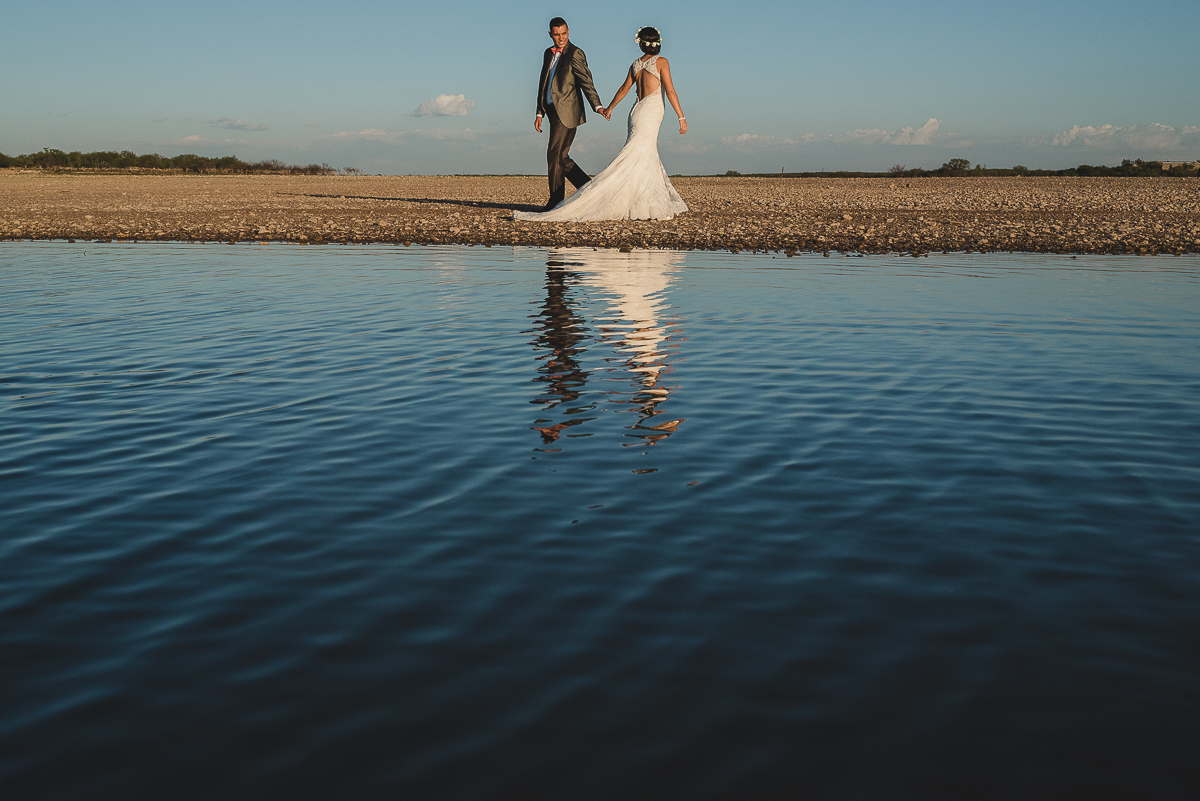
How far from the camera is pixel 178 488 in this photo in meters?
5.49

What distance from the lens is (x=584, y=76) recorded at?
2225 cm

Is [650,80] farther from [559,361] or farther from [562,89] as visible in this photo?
[559,361]

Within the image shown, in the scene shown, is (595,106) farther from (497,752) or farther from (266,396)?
(497,752)

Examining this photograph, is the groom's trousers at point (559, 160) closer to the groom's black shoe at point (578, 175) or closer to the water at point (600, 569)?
the groom's black shoe at point (578, 175)

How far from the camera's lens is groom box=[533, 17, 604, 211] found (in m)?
22.2

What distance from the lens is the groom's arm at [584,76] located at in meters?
22.2

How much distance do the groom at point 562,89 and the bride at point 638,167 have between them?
2.70 feet

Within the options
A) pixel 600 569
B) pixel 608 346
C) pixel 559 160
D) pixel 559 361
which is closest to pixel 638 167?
pixel 559 160

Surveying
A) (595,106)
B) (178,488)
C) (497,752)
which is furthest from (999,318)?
(595,106)

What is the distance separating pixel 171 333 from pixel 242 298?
8.47 feet

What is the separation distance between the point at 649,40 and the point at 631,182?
322 cm

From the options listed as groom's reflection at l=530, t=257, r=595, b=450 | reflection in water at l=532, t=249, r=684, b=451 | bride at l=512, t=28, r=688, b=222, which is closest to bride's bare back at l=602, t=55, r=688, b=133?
bride at l=512, t=28, r=688, b=222

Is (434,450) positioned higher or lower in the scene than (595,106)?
lower

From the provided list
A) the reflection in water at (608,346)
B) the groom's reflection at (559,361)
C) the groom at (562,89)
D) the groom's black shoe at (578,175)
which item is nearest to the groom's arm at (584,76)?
the groom at (562,89)
